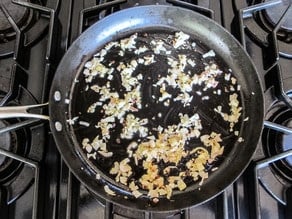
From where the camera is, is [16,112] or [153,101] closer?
[16,112]

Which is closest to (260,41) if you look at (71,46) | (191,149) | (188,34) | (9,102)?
(188,34)

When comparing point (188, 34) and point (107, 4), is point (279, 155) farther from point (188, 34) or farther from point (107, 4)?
point (107, 4)

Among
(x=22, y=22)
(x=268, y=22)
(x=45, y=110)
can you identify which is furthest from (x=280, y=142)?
(x=22, y=22)

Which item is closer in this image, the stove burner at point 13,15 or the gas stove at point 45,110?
the gas stove at point 45,110

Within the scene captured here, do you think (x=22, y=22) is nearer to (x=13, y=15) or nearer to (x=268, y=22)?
(x=13, y=15)

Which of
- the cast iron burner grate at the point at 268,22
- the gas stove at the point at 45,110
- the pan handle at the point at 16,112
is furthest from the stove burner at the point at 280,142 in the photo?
the pan handle at the point at 16,112

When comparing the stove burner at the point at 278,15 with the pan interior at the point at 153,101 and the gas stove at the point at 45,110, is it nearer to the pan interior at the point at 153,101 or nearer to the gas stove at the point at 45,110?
the gas stove at the point at 45,110
